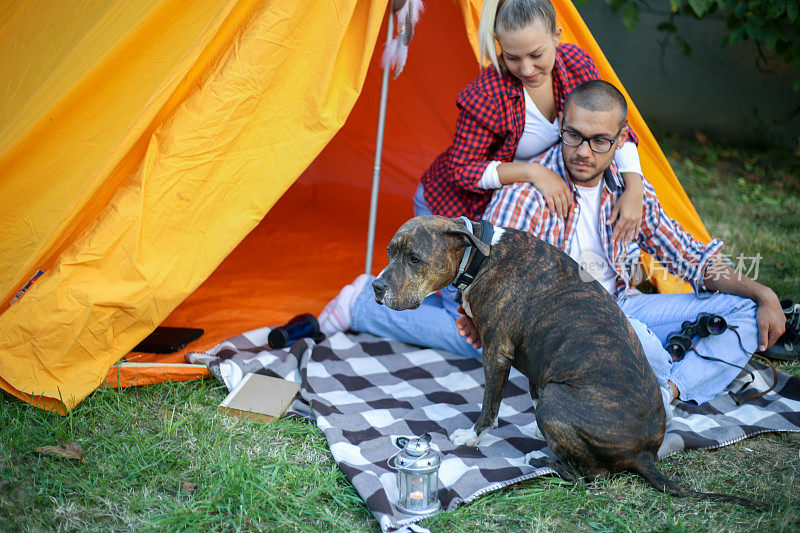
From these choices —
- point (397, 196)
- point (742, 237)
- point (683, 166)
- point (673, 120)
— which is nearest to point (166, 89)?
point (397, 196)

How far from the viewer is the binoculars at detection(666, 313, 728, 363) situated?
3428 mm

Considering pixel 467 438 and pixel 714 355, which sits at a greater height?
pixel 714 355

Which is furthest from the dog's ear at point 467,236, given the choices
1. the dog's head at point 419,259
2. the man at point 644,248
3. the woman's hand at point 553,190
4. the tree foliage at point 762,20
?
the tree foliage at point 762,20

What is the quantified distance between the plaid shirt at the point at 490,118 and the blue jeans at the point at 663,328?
2.06ft

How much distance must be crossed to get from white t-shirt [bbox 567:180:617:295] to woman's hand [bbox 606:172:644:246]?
8cm

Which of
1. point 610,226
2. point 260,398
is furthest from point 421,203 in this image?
point 260,398

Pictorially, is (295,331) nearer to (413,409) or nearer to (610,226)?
(413,409)

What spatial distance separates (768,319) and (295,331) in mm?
2406

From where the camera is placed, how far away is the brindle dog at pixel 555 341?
2508 mm

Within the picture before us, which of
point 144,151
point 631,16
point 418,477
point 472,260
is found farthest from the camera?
point 631,16

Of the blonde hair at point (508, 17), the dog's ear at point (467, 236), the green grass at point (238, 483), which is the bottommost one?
the green grass at point (238, 483)

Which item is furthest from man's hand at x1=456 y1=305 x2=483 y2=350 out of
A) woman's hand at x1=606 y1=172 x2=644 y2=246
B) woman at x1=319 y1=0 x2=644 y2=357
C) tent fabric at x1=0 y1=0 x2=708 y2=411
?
tent fabric at x1=0 y1=0 x2=708 y2=411

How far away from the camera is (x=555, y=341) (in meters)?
2.65

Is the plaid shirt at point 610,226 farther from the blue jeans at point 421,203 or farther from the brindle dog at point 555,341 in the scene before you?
the blue jeans at point 421,203
